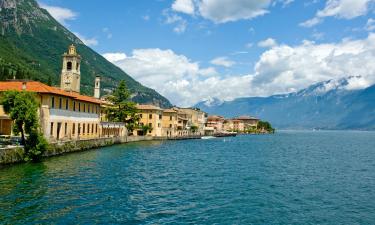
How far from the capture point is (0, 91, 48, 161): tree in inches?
1816

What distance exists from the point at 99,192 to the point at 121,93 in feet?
261

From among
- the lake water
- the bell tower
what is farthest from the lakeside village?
the lake water

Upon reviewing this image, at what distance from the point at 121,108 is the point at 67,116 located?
1711 inches

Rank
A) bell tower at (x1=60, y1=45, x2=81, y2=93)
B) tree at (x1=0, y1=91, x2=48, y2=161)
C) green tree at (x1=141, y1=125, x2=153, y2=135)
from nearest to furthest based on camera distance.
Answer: tree at (x1=0, y1=91, x2=48, y2=161) < bell tower at (x1=60, y1=45, x2=81, y2=93) < green tree at (x1=141, y1=125, x2=153, y2=135)

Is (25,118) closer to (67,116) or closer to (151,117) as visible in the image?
(67,116)

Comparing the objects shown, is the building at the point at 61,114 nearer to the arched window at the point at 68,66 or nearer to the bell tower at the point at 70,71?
the bell tower at the point at 70,71

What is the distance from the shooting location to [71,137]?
227 ft

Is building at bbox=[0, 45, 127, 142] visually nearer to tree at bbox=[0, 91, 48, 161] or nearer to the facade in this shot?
the facade

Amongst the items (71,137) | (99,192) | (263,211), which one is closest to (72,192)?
(99,192)

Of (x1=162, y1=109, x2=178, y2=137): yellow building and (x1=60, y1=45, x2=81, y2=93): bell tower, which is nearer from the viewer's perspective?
(x1=60, y1=45, x2=81, y2=93): bell tower

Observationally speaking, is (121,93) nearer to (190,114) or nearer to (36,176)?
(36,176)

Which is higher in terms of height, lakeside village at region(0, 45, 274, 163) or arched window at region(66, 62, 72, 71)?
arched window at region(66, 62, 72, 71)

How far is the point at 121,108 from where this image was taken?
111188mm

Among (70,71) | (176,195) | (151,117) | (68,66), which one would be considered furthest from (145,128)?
(176,195)
